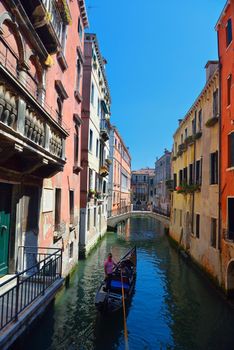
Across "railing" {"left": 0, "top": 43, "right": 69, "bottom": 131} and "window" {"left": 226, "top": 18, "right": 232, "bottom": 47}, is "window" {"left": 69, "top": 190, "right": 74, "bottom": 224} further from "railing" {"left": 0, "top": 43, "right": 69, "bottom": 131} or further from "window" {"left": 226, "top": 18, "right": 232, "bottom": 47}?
"window" {"left": 226, "top": 18, "right": 232, "bottom": 47}

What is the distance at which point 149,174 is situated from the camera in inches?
3344

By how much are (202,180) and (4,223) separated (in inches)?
432

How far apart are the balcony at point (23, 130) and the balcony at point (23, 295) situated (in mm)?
2135

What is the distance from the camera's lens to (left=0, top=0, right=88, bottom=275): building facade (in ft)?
19.1

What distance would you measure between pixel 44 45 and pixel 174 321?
342 inches

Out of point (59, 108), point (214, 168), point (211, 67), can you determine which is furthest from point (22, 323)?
point (211, 67)

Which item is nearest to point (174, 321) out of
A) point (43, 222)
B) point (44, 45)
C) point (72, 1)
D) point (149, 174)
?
point (43, 222)

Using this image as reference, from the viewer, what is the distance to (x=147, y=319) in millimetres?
9734

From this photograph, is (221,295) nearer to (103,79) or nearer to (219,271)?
(219,271)

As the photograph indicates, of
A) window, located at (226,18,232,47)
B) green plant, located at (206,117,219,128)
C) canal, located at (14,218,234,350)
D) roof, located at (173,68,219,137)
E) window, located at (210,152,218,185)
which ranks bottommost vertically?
canal, located at (14,218,234,350)

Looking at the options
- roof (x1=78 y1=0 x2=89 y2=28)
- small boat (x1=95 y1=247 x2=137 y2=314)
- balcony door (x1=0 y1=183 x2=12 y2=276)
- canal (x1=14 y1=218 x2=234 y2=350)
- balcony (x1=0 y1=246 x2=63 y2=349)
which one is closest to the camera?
balcony (x1=0 y1=246 x2=63 y2=349)

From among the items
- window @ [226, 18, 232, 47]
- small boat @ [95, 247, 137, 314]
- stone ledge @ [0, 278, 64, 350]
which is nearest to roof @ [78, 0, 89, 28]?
window @ [226, 18, 232, 47]

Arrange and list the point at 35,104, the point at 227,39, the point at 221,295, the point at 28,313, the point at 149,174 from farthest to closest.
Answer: the point at 149,174
the point at 227,39
the point at 221,295
the point at 35,104
the point at 28,313

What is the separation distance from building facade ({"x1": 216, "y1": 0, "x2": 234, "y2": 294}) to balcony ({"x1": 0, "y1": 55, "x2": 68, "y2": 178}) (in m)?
6.14
